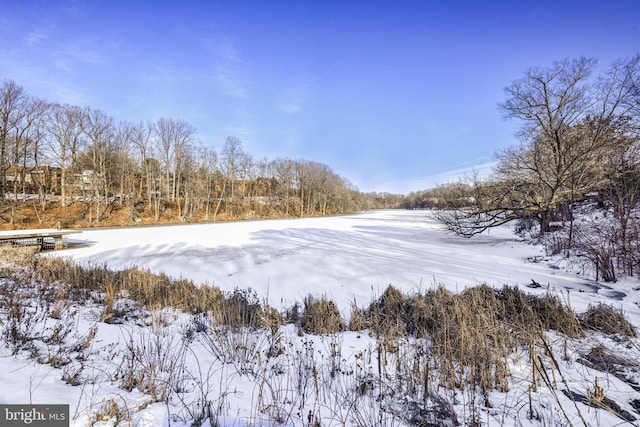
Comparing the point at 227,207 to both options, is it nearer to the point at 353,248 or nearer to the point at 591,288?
the point at 353,248

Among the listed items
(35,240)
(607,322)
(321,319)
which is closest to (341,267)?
(321,319)

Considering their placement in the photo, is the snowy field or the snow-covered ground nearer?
the snow-covered ground

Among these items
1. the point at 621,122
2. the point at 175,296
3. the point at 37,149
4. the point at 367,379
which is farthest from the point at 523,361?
the point at 37,149

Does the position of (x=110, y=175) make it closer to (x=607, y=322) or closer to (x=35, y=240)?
(x=35, y=240)

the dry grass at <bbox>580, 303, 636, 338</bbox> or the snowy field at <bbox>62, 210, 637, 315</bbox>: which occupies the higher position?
the dry grass at <bbox>580, 303, 636, 338</bbox>

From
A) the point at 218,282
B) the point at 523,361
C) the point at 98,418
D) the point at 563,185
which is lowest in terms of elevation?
the point at 218,282

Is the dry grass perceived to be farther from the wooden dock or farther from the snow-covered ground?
the wooden dock

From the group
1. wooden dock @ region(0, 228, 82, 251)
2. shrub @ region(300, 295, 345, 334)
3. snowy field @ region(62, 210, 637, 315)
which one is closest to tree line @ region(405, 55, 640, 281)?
snowy field @ region(62, 210, 637, 315)

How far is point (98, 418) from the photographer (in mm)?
2029

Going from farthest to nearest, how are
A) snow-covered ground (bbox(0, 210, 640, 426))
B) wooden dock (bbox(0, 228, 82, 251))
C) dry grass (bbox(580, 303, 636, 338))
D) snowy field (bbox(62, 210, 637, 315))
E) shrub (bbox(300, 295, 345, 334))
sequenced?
wooden dock (bbox(0, 228, 82, 251)), snowy field (bbox(62, 210, 637, 315)), shrub (bbox(300, 295, 345, 334)), dry grass (bbox(580, 303, 636, 338)), snow-covered ground (bbox(0, 210, 640, 426))

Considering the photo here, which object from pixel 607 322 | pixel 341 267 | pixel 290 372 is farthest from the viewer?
pixel 341 267

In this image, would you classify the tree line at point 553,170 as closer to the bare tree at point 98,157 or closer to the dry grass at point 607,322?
the dry grass at point 607,322

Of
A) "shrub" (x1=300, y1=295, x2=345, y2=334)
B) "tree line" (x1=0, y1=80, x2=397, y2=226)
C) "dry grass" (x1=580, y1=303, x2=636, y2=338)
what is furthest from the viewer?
"tree line" (x1=0, y1=80, x2=397, y2=226)

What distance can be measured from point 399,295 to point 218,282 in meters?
5.66
